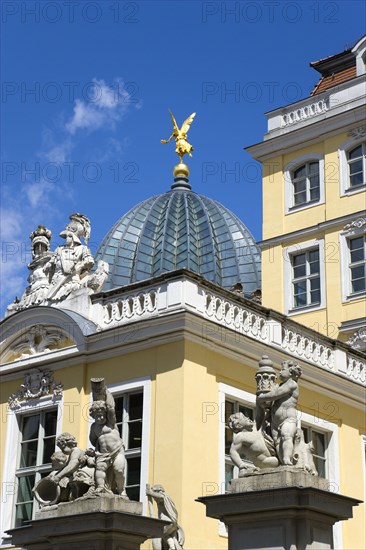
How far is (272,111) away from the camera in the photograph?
3161 cm

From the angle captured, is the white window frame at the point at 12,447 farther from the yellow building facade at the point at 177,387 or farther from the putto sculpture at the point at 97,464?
the putto sculpture at the point at 97,464

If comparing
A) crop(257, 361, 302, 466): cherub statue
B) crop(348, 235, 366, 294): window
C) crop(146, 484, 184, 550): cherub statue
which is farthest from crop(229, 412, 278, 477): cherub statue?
crop(348, 235, 366, 294): window

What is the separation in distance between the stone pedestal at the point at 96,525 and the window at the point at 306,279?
15.2 metres

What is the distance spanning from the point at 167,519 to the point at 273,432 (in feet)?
13.0

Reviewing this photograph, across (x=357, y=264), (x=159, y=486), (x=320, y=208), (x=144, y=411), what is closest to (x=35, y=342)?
(x=144, y=411)

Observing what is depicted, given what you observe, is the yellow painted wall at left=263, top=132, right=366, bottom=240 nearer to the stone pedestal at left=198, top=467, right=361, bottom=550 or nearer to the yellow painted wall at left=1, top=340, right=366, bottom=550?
the yellow painted wall at left=1, top=340, right=366, bottom=550

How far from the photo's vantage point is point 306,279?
96.9ft

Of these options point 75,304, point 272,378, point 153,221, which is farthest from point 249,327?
point 153,221

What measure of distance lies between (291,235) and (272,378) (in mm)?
16393

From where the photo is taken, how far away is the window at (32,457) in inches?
811

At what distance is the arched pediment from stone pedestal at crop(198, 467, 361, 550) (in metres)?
7.94

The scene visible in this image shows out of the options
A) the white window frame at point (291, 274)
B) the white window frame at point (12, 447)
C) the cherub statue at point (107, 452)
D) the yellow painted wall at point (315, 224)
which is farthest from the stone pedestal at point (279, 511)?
the white window frame at point (291, 274)

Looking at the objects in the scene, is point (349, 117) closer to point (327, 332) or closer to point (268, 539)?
point (327, 332)

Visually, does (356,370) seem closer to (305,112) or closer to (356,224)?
(356,224)
